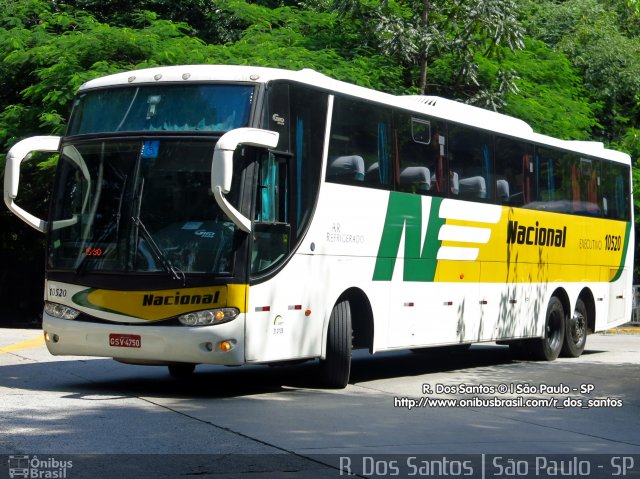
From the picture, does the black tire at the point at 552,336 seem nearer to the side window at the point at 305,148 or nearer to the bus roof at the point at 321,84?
the bus roof at the point at 321,84

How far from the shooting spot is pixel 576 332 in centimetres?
1959

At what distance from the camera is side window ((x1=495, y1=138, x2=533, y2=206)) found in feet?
55.3

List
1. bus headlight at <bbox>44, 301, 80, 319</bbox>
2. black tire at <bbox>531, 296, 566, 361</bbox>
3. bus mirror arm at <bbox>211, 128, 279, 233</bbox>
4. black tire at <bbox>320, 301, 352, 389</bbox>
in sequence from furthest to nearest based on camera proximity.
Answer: black tire at <bbox>531, 296, 566, 361</bbox>, black tire at <bbox>320, 301, 352, 389</bbox>, bus headlight at <bbox>44, 301, 80, 319</bbox>, bus mirror arm at <bbox>211, 128, 279, 233</bbox>

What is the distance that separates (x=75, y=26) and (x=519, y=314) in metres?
15.1

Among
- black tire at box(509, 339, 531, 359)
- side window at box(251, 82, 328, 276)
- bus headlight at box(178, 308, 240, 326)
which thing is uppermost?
side window at box(251, 82, 328, 276)

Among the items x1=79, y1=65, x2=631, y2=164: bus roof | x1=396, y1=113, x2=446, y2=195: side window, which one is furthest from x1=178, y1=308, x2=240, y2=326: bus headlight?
x1=396, y1=113, x2=446, y2=195: side window

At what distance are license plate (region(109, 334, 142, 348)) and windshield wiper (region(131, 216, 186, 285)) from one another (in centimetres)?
77

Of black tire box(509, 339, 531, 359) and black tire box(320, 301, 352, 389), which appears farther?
black tire box(509, 339, 531, 359)

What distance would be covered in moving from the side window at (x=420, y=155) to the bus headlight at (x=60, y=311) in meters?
4.47

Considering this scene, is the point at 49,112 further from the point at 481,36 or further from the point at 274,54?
the point at 481,36

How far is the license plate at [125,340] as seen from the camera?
11642mm

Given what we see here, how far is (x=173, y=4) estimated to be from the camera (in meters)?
30.7

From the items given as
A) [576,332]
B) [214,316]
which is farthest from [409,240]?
[576,332]

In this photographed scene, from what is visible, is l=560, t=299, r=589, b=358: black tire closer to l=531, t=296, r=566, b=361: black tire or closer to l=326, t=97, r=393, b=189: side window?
l=531, t=296, r=566, b=361: black tire
